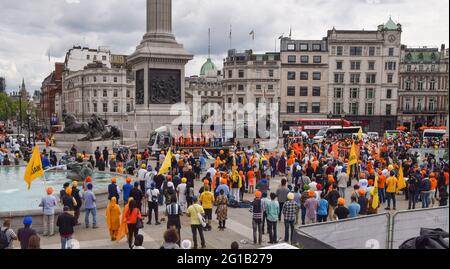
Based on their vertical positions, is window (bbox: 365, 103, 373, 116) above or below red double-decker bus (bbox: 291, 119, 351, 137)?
above

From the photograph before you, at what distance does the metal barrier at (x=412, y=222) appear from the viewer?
986cm

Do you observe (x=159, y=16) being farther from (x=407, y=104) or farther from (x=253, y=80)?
(x=407, y=104)

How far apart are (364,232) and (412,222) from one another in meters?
1.38

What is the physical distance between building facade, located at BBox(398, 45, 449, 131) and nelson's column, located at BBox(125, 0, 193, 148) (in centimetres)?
6188

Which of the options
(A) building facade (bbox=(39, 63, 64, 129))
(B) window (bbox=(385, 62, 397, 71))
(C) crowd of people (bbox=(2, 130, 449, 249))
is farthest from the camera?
(A) building facade (bbox=(39, 63, 64, 129))

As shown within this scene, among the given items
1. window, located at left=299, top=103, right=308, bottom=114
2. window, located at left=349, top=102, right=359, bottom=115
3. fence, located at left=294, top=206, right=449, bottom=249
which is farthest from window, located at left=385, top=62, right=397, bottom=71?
fence, located at left=294, top=206, right=449, bottom=249

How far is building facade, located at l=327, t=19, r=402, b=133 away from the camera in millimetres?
82750

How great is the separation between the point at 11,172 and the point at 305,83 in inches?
2639

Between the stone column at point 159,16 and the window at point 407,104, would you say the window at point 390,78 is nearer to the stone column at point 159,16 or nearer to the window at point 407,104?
the window at point 407,104

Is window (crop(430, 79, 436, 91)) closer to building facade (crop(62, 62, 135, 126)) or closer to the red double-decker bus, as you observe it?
the red double-decker bus

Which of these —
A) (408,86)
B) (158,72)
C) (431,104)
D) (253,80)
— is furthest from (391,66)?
(158,72)

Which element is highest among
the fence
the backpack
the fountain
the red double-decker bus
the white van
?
the red double-decker bus
